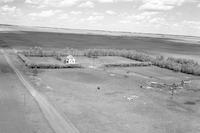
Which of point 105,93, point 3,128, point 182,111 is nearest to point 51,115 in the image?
point 3,128

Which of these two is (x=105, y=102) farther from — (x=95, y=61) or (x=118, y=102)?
(x=95, y=61)

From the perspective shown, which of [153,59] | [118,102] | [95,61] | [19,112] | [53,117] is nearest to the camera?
[53,117]

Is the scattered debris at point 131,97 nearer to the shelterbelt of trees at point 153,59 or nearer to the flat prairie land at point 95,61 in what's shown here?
the shelterbelt of trees at point 153,59

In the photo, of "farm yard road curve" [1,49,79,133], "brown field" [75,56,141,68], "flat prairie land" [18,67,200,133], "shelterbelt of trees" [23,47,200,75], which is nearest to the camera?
"farm yard road curve" [1,49,79,133]

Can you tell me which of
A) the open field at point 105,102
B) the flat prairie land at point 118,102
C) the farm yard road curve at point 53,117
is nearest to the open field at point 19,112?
the open field at point 105,102

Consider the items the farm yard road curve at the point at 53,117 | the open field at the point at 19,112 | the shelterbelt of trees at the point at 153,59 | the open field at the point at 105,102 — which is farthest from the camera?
the shelterbelt of trees at the point at 153,59

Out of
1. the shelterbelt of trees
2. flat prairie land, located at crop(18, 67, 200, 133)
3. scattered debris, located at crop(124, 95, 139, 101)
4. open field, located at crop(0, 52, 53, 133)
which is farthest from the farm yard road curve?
the shelterbelt of trees

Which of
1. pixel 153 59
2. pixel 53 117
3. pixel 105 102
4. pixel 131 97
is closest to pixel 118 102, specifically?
pixel 105 102

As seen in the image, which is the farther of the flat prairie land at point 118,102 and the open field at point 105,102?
the flat prairie land at point 118,102

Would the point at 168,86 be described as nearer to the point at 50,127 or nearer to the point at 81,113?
the point at 81,113

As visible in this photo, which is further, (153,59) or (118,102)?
(153,59)

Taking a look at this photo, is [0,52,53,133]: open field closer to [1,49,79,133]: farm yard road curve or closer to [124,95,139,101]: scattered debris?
[1,49,79,133]: farm yard road curve
